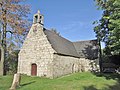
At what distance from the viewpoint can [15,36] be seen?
31.2 metres

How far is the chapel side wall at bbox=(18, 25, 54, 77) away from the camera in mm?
29795

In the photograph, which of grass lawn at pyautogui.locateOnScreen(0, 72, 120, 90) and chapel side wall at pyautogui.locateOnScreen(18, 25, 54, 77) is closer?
grass lawn at pyautogui.locateOnScreen(0, 72, 120, 90)

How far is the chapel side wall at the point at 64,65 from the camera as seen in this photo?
2977cm

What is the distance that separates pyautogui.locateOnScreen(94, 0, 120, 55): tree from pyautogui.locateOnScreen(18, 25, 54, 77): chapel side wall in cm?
865

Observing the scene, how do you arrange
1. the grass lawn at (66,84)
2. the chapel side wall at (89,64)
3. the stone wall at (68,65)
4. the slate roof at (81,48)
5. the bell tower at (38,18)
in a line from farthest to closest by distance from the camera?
the chapel side wall at (89,64) < the slate roof at (81,48) < the bell tower at (38,18) < the stone wall at (68,65) < the grass lawn at (66,84)

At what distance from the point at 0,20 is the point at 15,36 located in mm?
3837

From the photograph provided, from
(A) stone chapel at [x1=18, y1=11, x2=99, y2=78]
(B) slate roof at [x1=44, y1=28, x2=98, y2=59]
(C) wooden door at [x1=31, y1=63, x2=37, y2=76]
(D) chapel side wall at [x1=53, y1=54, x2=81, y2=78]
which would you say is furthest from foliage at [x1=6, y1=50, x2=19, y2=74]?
(D) chapel side wall at [x1=53, y1=54, x2=81, y2=78]

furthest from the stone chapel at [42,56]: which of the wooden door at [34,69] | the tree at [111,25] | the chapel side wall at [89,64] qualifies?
the tree at [111,25]

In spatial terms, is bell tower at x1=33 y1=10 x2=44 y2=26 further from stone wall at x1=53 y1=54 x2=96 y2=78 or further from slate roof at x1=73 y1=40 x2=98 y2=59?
slate roof at x1=73 y1=40 x2=98 y2=59

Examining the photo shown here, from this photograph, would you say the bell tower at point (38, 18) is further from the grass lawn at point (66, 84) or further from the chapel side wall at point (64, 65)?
the grass lawn at point (66, 84)

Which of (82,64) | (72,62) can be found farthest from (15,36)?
(82,64)

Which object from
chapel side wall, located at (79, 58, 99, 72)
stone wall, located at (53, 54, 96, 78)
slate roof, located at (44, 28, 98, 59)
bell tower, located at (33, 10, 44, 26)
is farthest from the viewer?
chapel side wall, located at (79, 58, 99, 72)

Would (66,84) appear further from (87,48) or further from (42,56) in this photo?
(87,48)

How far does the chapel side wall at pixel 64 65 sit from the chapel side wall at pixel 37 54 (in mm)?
1005
